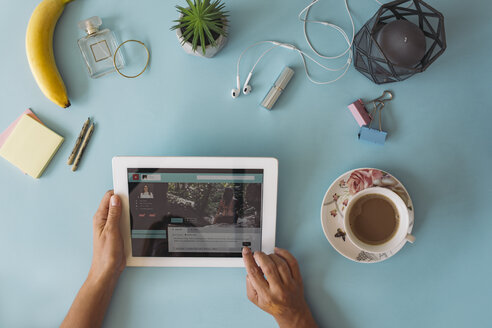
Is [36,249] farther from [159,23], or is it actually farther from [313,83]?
[313,83]

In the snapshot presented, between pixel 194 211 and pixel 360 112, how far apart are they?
0.54 m

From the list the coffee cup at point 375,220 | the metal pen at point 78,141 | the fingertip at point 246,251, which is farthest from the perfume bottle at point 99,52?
the coffee cup at point 375,220

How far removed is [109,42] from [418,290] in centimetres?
119

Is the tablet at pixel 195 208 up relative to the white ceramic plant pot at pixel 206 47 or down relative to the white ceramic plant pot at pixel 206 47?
down

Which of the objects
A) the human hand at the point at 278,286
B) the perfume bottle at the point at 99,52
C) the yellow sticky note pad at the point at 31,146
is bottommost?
the human hand at the point at 278,286

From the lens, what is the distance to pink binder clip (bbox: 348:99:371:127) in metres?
0.88

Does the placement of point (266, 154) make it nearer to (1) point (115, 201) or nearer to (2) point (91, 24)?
(1) point (115, 201)

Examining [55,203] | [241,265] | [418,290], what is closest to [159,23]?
[55,203]

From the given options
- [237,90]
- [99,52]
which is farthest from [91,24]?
[237,90]

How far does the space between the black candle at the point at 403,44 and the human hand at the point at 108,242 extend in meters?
0.79

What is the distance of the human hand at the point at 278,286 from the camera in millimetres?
847

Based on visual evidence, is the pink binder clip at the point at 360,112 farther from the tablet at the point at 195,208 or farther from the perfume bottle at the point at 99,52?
the perfume bottle at the point at 99,52

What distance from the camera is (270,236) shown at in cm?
87

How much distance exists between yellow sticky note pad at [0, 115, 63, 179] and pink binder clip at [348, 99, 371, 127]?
86 centimetres
